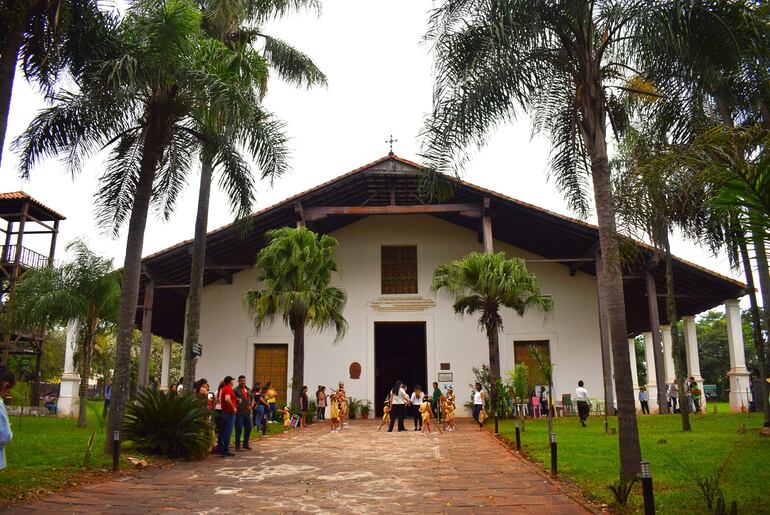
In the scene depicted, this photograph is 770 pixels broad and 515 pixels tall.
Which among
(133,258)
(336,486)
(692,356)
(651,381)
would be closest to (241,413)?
(133,258)

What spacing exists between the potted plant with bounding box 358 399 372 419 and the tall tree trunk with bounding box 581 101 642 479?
48.3ft

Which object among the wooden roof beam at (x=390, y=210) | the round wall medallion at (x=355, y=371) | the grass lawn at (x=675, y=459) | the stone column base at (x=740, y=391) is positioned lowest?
the grass lawn at (x=675, y=459)

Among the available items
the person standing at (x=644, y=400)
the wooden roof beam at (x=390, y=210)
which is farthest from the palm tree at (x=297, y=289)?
the person standing at (x=644, y=400)

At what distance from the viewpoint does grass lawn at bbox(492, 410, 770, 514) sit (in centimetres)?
626

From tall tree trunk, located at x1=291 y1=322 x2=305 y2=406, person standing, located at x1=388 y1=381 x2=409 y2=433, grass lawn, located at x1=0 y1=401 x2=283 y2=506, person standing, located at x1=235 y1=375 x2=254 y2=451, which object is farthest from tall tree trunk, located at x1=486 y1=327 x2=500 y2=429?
grass lawn, located at x1=0 y1=401 x2=283 y2=506

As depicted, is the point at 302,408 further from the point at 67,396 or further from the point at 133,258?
the point at 67,396

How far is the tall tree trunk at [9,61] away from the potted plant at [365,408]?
52.2 ft

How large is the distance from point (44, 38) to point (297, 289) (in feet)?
31.5

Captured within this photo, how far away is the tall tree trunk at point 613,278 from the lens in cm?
716

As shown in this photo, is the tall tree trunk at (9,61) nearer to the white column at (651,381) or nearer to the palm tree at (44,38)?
the palm tree at (44,38)

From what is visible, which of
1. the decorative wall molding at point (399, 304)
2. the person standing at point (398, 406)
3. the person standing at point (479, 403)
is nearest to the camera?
the person standing at point (398, 406)

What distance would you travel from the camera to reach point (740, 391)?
19031mm

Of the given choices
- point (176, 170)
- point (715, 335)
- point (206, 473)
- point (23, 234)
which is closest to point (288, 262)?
point (176, 170)

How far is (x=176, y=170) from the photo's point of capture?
41.8ft
